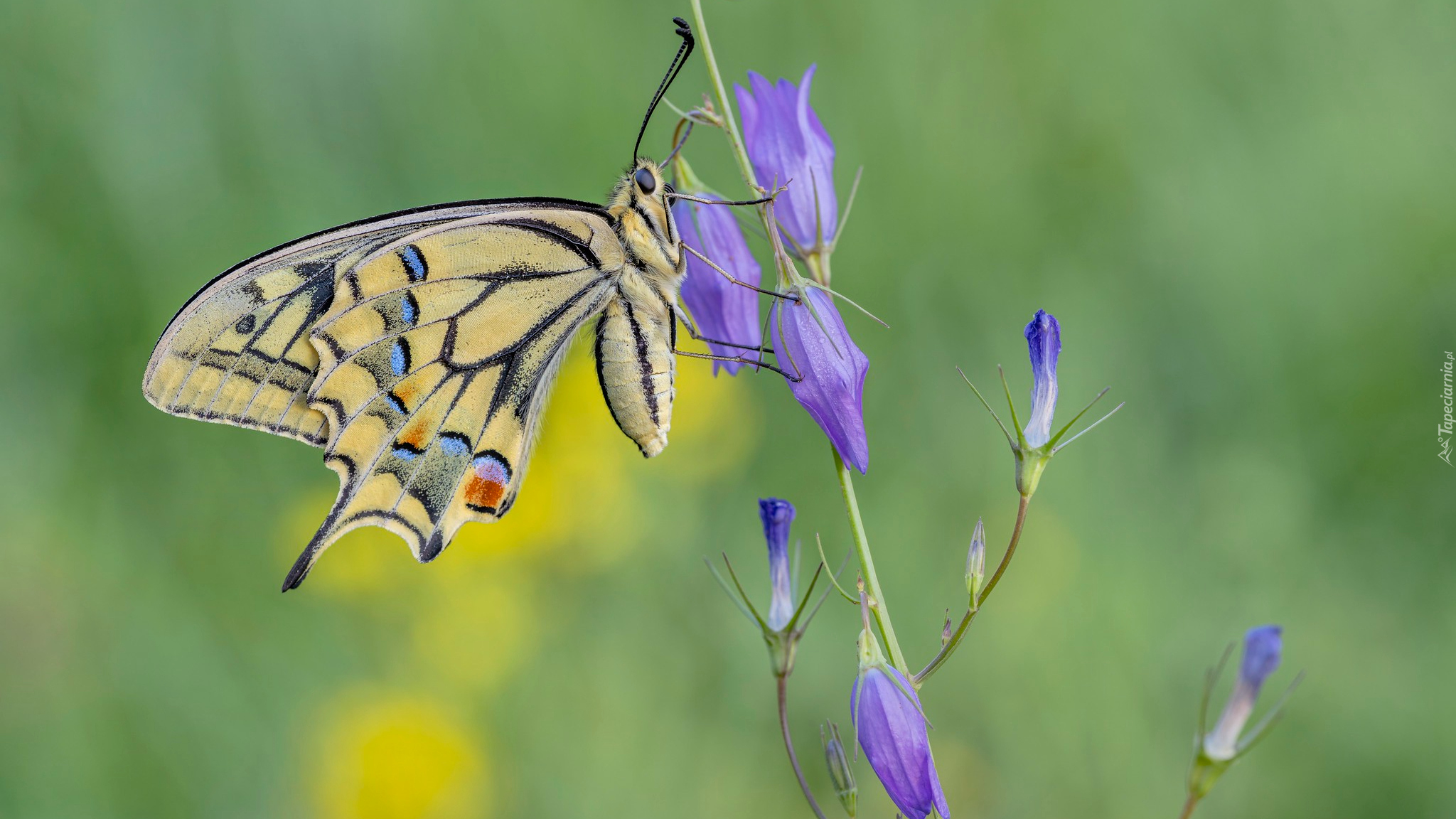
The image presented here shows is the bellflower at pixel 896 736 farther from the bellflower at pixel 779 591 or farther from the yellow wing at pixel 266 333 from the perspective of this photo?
the yellow wing at pixel 266 333

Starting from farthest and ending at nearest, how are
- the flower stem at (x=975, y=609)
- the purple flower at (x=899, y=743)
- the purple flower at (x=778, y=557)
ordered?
1. the purple flower at (x=778, y=557)
2. the purple flower at (x=899, y=743)
3. the flower stem at (x=975, y=609)

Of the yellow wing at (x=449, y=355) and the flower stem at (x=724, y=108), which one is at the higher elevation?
the flower stem at (x=724, y=108)

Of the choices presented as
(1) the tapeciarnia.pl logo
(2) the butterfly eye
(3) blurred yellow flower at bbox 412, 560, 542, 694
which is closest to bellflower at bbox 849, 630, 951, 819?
(2) the butterfly eye

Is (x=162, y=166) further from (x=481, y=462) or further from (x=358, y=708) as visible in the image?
(x=481, y=462)

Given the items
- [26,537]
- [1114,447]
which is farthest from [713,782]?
[26,537]

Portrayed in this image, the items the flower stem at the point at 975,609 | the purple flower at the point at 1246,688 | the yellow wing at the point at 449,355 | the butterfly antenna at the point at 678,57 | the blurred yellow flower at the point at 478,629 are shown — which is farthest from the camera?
the blurred yellow flower at the point at 478,629

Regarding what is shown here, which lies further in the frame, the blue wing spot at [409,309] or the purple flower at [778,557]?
the blue wing spot at [409,309]

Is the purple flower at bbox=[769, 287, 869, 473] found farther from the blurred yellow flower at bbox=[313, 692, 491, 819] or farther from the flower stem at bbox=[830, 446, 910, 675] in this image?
the blurred yellow flower at bbox=[313, 692, 491, 819]

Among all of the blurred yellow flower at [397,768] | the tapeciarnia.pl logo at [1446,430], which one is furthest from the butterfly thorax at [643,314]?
the tapeciarnia.pl logo at [1446,430]
